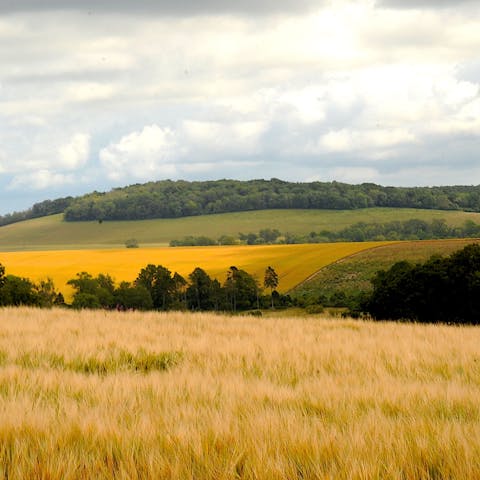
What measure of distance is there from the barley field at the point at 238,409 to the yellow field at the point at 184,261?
208 ft

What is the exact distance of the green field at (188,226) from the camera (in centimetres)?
13838

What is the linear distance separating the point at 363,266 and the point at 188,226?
237 feet

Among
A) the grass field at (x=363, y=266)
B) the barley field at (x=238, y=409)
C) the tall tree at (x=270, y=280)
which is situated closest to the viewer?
the barley field at (x=238, y=409)

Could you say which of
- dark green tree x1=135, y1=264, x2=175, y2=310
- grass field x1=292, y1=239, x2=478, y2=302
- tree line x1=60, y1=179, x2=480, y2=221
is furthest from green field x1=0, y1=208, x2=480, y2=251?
dark green tree x1=135, y1=264, x2=175, y2=310

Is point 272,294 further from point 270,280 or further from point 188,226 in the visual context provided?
point 188,226

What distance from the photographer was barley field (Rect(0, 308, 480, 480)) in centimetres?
476

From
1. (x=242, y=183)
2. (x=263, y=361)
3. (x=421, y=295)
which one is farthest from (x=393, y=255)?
(x=242, y=183)

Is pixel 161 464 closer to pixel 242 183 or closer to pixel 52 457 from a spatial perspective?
pixel 52 457

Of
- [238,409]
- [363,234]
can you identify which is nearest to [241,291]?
[363,234]

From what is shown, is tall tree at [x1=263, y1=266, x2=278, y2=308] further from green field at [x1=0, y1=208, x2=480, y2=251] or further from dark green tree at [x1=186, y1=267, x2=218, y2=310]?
green field at [x1=0, y1=208, x2=480, y2=251]

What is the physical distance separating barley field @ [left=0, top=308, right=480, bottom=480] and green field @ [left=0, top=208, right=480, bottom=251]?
12046cm

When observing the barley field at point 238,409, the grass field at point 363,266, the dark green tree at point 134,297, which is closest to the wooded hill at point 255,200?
the grass field at point 363,266

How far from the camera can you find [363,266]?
81688mm

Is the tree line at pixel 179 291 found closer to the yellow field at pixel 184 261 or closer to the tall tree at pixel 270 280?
the tall tree at pixel 270 280
